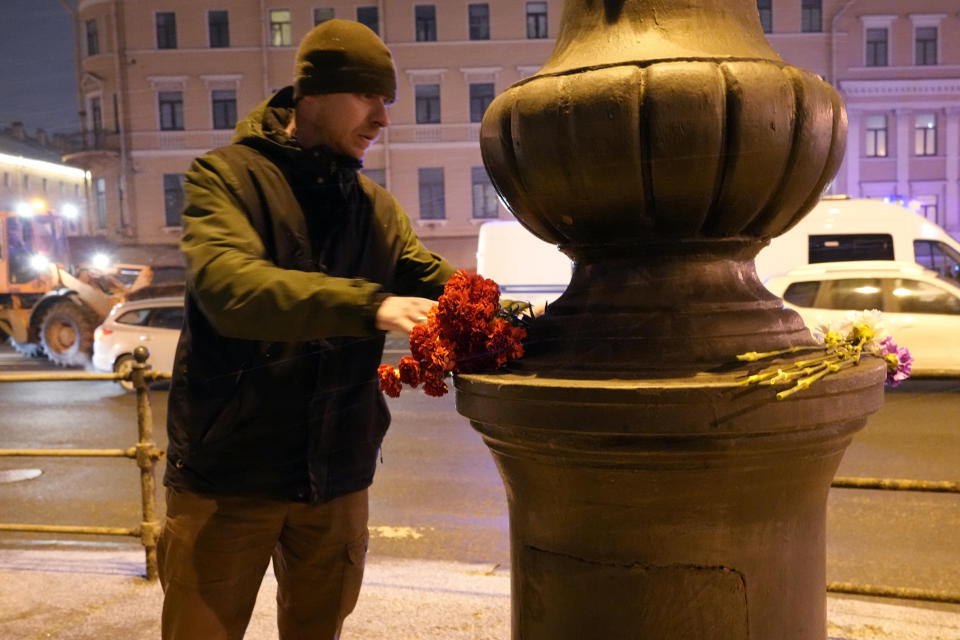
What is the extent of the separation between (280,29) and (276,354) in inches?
1320

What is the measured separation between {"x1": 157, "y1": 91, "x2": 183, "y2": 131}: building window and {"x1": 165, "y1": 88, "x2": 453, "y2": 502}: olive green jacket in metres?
33.7

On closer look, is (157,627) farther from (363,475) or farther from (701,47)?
(701,47)

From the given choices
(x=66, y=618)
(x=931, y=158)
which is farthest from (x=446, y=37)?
(x=66, y=618)

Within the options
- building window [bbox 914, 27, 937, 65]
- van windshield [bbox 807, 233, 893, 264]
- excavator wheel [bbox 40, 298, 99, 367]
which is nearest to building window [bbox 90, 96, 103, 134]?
excavator wheel [bbox 40, 298, 99, 367]

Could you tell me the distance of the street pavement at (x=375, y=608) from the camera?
3.45 m

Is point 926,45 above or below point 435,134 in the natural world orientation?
above

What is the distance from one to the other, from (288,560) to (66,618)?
176 centimetres

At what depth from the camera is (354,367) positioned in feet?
7.80

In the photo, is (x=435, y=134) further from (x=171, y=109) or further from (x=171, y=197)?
(x=171, y=197)

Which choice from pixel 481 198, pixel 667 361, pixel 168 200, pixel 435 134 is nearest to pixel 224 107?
pixel 168 200

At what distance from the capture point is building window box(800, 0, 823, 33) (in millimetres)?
31578

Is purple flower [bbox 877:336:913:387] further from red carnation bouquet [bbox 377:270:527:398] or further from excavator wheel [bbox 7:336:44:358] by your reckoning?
excavator wheel [bbox 7:336:44:358]

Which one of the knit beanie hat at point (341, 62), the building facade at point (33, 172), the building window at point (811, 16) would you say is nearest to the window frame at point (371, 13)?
the building window at point (811, 16)

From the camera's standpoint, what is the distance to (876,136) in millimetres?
32000
